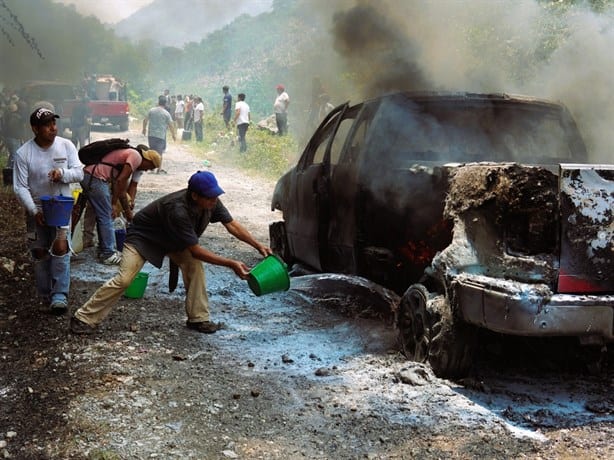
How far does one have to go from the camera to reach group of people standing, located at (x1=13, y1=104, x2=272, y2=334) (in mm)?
4887

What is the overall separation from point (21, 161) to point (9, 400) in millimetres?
2225

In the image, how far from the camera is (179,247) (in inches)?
203

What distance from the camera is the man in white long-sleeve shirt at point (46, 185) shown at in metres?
5.49

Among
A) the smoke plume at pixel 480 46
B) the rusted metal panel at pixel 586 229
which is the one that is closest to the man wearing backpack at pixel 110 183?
the smoke plume at pixel 480 46

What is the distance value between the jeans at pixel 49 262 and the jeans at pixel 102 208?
4.87 feet

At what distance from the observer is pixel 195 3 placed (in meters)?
15.4

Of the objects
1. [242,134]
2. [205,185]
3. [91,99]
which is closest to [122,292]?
[205,185]

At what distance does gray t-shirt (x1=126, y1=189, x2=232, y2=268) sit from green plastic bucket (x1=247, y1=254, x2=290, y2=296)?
1.57 feet

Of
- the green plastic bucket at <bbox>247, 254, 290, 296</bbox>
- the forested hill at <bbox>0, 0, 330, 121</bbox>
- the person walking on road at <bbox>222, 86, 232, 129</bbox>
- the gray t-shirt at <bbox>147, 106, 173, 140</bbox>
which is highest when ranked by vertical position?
the forested hill at <bbox>0, 0, 330, 121</bbox>

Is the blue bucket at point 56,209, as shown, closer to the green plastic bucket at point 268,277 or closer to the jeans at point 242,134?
the green plastic bucket at point 268,277

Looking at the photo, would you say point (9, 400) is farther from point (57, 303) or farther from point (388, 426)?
point (388, 426)

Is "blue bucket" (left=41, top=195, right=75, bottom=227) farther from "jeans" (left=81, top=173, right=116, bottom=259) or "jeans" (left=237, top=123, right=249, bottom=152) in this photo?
"jeans" (left=237, top=123, right=249, bottom=152)

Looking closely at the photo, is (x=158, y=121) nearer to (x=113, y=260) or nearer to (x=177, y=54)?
(x=113, y=260)

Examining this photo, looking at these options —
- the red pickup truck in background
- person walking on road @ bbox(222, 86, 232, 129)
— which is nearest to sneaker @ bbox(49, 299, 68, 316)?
the red pickup truck in background
